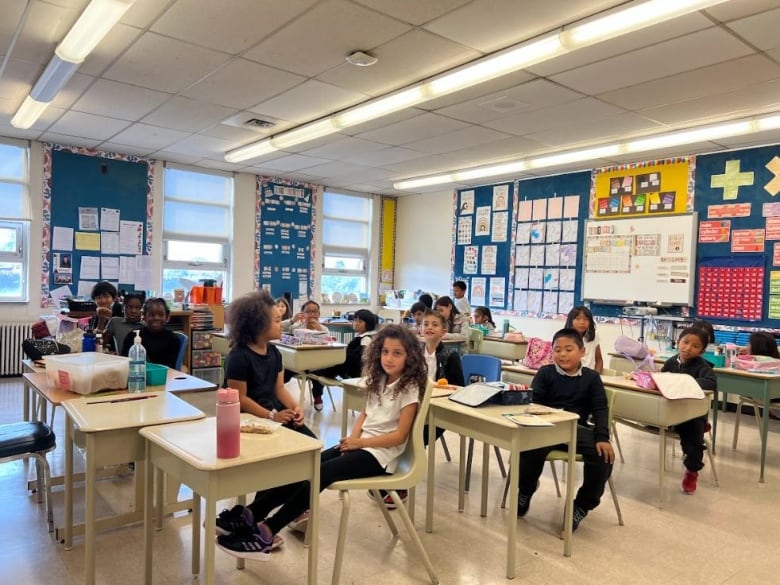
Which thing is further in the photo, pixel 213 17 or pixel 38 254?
pixel 38 254

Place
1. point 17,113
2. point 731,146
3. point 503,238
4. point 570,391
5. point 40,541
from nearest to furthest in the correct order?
point 40,541 → point 570,391 → point 17,113 → point 731,146 → point 503,238

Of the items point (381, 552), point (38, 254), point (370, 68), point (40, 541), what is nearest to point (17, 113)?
point (38, 254)

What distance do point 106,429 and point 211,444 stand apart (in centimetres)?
45

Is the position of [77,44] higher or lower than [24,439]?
higher

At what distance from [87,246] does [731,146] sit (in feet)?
24.1

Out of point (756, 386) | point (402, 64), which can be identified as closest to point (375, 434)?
point (402, 64)

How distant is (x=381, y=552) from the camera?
2650mm

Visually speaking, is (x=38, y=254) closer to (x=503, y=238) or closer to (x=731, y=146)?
(x=503, y=238)

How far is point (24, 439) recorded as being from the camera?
2.60 metres

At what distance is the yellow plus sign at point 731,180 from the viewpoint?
5840mm

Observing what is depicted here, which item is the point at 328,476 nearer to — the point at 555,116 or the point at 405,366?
the point at 405,366

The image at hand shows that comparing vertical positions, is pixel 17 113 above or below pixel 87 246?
above

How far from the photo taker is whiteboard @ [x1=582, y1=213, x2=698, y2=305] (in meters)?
6.24

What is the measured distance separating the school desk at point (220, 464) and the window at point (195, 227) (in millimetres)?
6012
